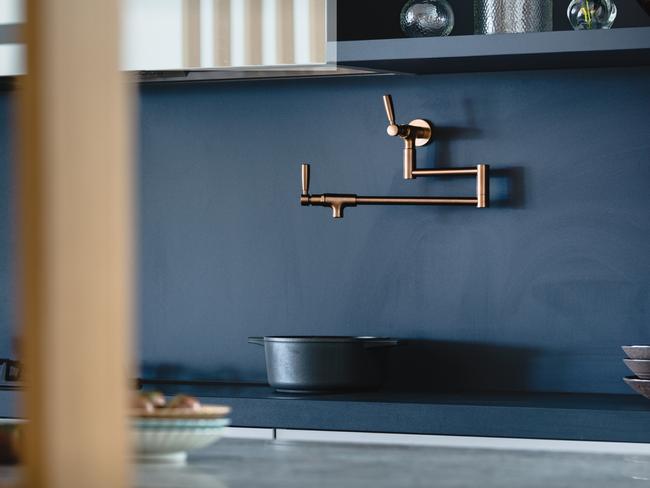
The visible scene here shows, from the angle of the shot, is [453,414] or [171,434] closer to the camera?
[171,434]

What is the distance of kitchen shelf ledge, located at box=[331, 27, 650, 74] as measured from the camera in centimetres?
263

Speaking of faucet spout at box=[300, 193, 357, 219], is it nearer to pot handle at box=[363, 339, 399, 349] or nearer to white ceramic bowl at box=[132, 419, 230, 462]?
pot handle at box=[363, 339, 399, 349]

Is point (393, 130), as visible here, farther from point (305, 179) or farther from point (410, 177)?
point (305, 179)

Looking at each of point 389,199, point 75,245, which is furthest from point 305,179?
point 75,245

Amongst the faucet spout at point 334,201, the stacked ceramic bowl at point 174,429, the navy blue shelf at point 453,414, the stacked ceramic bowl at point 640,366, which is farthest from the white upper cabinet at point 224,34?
the stacked ceramic bowl at point 174,429

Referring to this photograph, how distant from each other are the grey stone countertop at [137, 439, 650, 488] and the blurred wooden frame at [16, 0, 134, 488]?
0.41 meters

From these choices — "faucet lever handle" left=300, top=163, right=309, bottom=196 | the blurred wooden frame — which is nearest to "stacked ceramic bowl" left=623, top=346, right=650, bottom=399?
"faucet lever handle" left=300, top=163, right=309, bottom=196

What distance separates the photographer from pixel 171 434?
54.0 inches

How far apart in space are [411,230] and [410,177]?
155mm

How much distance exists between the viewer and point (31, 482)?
777 millimetres

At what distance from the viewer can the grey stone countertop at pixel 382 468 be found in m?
1.23

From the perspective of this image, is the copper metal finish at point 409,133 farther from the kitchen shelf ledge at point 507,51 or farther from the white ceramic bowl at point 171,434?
the white ceramic bowl at point 171,434

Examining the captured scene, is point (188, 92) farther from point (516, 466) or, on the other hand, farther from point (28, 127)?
point (28, 127)

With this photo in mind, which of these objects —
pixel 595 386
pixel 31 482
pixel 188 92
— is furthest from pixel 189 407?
pixel 188 92
